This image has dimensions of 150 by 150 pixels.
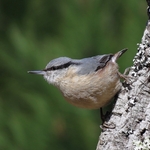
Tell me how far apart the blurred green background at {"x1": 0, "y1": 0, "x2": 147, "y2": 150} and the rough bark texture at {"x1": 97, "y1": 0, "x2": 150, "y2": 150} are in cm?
50

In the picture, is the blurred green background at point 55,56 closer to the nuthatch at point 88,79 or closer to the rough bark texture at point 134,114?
the nuthatch at point 88,79

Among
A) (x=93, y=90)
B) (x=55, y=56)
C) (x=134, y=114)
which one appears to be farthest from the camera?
(x=55, y=56)

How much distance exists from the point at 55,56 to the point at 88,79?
391mm

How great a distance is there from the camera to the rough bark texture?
7.85 feet

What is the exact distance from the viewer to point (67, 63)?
3219 millimetres

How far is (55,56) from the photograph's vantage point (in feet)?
10.6

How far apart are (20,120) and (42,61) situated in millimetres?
469

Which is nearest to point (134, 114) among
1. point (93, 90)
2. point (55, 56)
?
point (93, 90)

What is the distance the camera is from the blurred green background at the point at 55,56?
10.1ft

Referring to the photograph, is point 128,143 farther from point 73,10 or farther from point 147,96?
point 73,10

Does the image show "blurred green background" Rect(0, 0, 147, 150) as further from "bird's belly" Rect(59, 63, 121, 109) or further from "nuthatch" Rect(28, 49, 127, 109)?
"bird's belly" Rect(59, 63, 121, 109)

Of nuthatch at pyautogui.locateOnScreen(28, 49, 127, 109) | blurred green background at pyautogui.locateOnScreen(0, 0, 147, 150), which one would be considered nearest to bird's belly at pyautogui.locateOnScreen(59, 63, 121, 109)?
nuthatch at pyautogui.locateOnScreen(28, 49, 127, 109)

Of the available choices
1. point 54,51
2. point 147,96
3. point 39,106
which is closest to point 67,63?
point 54,51

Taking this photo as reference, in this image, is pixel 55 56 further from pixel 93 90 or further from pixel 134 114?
pixel 134 114
